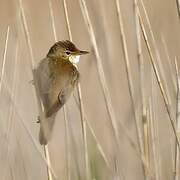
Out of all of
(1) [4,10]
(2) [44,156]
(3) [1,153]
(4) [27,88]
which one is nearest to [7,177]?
(3) [1,153]

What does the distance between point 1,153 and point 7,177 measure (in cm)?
20

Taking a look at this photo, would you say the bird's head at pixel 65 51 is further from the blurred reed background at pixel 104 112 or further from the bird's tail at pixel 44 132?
the bird's tail at pixel 44 132

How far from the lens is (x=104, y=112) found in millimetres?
4461

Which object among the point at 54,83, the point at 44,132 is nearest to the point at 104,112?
the point at 54,83

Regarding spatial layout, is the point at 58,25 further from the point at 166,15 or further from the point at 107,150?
the point at 107,150

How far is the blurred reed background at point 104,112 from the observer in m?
3.32

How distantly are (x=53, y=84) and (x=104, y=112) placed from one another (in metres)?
1.04

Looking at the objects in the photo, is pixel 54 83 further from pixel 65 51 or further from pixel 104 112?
pixel 104 112

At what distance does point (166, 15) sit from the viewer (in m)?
4.93

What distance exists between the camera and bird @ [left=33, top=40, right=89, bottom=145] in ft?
10.9

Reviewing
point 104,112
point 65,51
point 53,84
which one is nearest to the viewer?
point 53,84

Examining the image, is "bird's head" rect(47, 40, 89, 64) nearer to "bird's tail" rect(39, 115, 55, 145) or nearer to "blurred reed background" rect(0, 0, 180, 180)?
"blurred reed background" rect(0, 0, 180, 180)

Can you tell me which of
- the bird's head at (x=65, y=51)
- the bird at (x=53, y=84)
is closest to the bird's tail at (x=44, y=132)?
the bird at (x=53, y=84)

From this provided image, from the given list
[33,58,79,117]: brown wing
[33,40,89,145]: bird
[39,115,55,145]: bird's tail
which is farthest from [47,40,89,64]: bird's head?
[39,115,55,145]: bird's tail
